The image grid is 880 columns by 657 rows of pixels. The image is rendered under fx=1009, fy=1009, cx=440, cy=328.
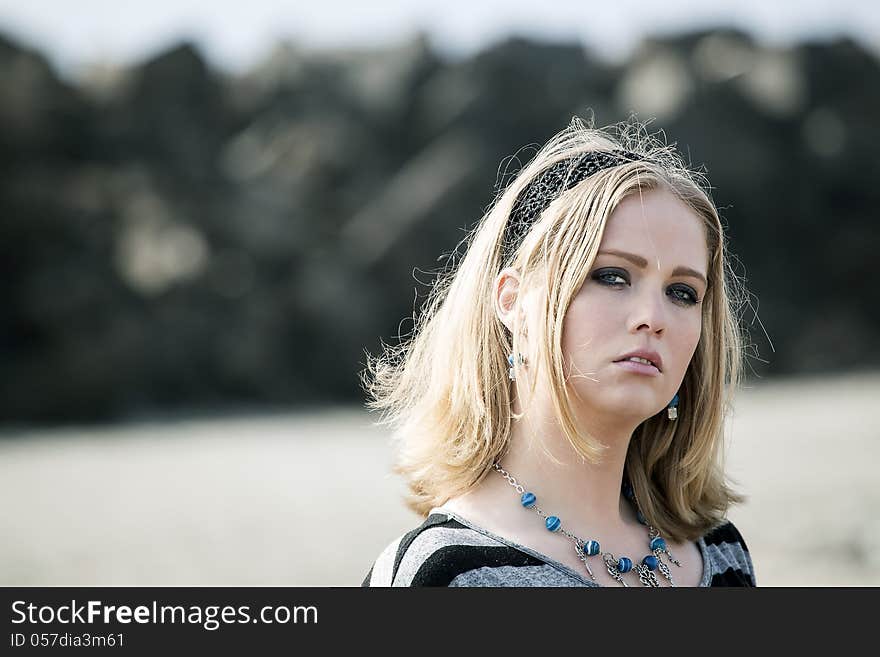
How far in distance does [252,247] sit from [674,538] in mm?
16872

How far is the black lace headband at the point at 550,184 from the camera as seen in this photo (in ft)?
6.34

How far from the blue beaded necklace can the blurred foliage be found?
42.0ft

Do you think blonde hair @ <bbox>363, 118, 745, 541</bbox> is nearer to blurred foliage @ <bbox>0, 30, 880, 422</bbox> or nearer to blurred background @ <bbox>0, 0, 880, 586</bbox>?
blurred background @ <bbox>0, 0, 880, 586</bbox>

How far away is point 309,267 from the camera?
18609mm

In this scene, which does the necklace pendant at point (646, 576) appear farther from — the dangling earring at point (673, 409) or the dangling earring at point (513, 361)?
the dangling earring at point (513, 361)

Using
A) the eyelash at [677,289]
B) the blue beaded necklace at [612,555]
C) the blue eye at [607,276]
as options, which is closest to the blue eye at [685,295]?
the eyelash at [677,289]

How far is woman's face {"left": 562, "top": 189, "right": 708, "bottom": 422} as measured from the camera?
1.80 m

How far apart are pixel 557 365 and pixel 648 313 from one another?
18 centimetres

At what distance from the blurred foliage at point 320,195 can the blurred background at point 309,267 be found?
54mm

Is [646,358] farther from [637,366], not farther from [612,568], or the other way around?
[612,568]

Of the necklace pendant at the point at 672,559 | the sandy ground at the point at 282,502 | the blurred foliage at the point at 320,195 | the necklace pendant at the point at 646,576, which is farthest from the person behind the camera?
the blurred foliage at the point at 320,195

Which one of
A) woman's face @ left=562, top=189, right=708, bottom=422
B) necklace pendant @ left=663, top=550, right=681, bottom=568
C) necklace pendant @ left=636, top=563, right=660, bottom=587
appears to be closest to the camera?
woman's face @ left=562, top=189, right=708, bottom=422

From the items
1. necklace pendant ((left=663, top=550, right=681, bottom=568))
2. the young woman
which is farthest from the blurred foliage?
necklace pendant ((left=663, top=550, right=681, bottom=568))

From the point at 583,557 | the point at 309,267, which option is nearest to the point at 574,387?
the point at 583,557
